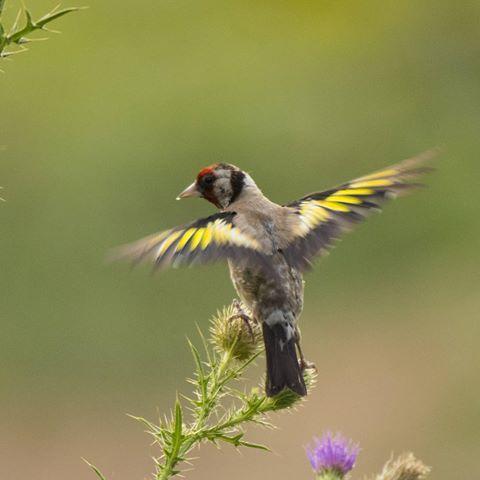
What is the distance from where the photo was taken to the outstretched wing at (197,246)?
4.41 metres

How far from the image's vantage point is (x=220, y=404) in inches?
161

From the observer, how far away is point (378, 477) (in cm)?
441

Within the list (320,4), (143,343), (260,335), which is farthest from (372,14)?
(260,335)

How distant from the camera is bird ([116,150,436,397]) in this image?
461 centimetres

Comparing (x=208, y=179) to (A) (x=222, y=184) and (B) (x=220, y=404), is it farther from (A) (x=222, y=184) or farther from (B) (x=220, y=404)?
(B) (x=220, y=404)

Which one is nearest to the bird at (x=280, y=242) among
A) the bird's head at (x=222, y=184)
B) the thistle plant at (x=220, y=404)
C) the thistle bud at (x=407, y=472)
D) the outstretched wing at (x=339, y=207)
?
the outstretched wing at (x=339, y=207)

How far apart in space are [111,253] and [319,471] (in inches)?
43.3

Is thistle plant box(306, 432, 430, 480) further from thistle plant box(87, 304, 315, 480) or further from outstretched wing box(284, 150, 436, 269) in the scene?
outstretched wing box(284, 150, 436, 269)

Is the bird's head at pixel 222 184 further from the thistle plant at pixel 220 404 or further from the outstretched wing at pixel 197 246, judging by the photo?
the thistle plant at pixel 220 404

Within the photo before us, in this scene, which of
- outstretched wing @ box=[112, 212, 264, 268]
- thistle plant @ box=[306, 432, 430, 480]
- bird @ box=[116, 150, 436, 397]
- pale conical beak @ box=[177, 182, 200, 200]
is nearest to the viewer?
thistle plant @ box=[306, 432, 430, 480]

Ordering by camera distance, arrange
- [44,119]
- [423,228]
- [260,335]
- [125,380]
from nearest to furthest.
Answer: [260,335], [125,380], [423,228], [44,119]

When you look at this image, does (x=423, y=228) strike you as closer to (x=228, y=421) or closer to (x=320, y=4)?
(x=320, y=4)

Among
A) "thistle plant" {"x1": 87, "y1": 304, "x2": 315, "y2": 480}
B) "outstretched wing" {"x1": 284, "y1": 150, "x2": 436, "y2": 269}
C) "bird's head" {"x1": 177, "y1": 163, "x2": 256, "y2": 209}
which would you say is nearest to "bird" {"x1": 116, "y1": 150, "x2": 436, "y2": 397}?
"outstretched wing" {"x1": 284, "y1": 150, "x2": 436, "y2": 269}

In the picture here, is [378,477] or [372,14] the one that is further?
[372,14]
